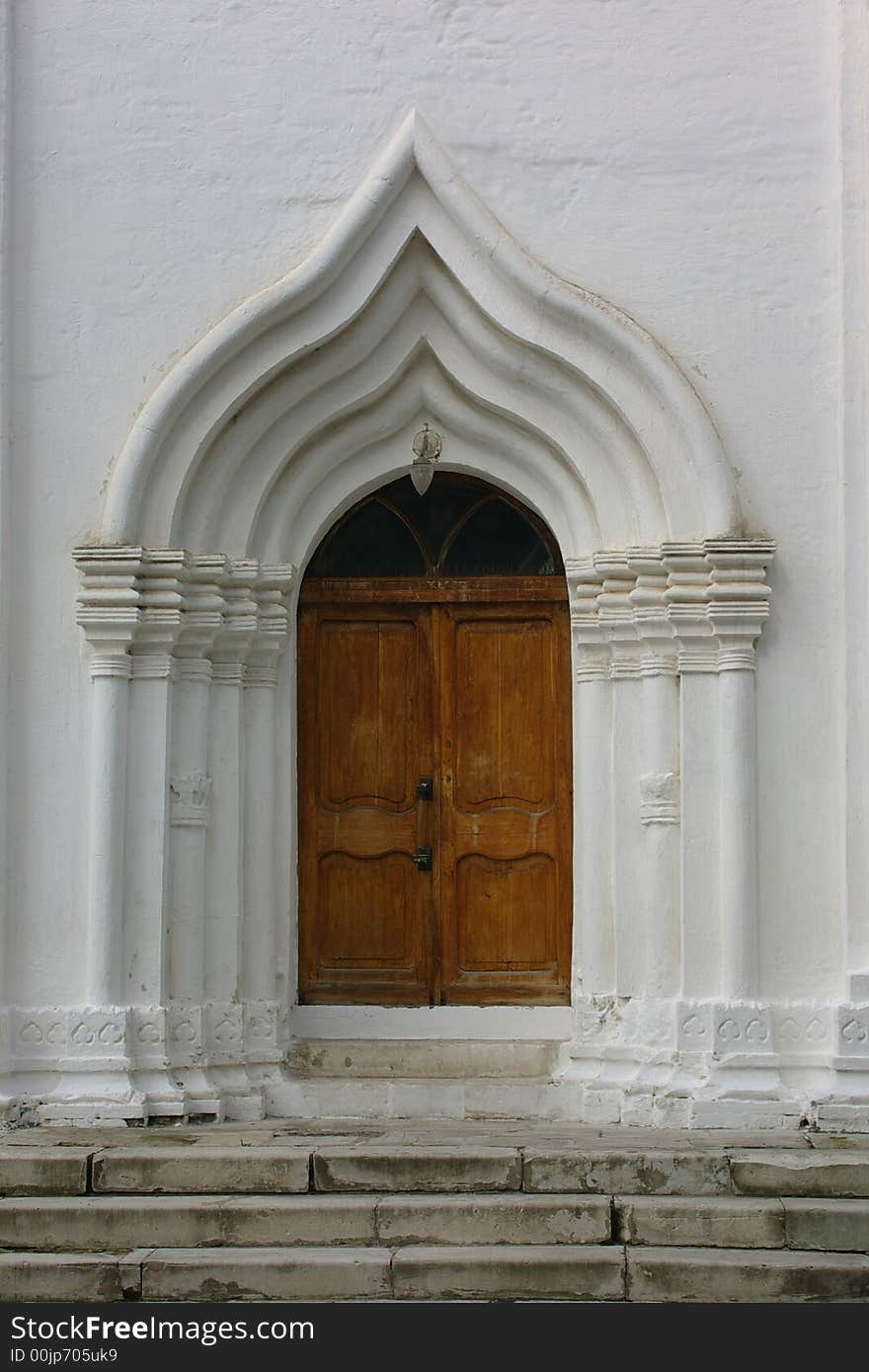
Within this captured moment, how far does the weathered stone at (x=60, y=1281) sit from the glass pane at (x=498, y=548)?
A: 3.49 meters

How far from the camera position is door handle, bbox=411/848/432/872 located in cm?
783

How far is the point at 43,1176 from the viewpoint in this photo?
6.51 meters

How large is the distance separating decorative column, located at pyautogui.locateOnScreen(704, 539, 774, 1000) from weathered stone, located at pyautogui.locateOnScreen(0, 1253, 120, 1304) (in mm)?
2772

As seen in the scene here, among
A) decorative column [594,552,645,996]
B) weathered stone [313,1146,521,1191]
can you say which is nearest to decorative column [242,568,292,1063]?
weathered stone [313,1146,521,1191]

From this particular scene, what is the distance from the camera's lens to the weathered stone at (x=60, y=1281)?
5926 millimetres

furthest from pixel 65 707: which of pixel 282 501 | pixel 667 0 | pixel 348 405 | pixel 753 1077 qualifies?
pixel 667 0

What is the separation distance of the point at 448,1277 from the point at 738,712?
264cm

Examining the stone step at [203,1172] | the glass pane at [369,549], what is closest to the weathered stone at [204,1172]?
the stone step at [203,1172]

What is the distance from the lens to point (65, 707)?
7.42 metres

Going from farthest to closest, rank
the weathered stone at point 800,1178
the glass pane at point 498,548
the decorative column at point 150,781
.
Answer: the glass pane at point 498,548 < the decorative column at point 150,781 < the weathered stone at point 800,1178

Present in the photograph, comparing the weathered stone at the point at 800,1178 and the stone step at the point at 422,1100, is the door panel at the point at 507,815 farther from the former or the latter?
the weathered stone at the point at 800,1178

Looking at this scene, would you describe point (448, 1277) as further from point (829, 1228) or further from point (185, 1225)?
point (829, 1228)

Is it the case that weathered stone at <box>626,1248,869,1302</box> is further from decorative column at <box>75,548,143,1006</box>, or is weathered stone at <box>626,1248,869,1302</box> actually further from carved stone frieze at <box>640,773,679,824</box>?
decorative column at <box>75,548,143,1006</box>

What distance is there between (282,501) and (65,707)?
1.34 meters
